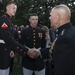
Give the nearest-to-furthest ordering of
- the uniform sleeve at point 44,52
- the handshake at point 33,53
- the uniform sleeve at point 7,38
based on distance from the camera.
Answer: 1. the uniform sleeve at point 7,38
2. the handshake at point 33,53
3. the uniform sleeve at point 44,52

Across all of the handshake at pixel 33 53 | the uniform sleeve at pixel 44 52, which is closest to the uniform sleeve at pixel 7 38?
the handshake at pixel 33 53

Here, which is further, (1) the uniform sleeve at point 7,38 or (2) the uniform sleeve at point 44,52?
(2) the uniform sleeve at point 44,52

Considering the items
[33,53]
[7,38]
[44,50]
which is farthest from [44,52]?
[7,38]

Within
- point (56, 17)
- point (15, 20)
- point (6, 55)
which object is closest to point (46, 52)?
point (6, 55)

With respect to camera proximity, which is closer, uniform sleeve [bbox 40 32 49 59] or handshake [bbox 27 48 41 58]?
handshake [bbox 27 48 41 58]

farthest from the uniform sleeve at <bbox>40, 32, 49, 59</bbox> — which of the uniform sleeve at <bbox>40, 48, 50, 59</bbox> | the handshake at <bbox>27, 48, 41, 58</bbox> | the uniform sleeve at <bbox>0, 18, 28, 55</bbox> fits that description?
the uniform sleeve at <bbox>0, 18, 28, 55</bbox>

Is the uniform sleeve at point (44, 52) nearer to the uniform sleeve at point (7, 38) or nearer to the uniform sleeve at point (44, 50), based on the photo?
the uniform sleeve at point (44, 50)

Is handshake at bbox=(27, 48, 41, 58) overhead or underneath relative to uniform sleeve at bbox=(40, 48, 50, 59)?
overhead

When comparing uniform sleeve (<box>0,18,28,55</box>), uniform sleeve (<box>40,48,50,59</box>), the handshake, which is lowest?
uniform sleeve (<box>40,48,50,59</box>)

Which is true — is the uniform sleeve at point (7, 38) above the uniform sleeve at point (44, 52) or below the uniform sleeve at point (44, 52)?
above

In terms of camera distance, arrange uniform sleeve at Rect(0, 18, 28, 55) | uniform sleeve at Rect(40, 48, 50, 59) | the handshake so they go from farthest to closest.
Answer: uniform sleeve at Rect(40, 48, 50, 59) < the handshake < uniform sleeve at Rect(0, 18, 28, 55)

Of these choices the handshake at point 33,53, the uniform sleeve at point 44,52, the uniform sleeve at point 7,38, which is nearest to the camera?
the uniform sleeve at point 7,38

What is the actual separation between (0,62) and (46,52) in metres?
1.15

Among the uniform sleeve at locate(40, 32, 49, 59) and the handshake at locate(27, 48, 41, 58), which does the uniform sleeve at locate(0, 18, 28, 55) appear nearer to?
the handshake at locate(27, 48, 41, 58)
